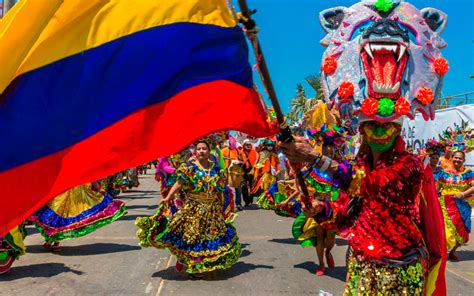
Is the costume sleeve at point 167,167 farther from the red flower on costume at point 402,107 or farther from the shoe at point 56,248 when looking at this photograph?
the red flower on costume at point 402,107

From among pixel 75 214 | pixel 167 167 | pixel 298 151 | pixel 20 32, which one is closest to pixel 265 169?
pixel 167 167

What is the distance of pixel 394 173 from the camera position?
3369 mm

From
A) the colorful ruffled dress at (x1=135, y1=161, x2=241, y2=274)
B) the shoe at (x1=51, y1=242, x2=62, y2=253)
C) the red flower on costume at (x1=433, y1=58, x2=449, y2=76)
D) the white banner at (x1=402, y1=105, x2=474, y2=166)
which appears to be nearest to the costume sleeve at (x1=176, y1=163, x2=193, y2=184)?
the colorful ruffled dress at (x1=135, y1=161, x2=241, y2=274)

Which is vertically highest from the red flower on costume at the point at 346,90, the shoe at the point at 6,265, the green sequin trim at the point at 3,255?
the red flower on costume at the point at 346,90

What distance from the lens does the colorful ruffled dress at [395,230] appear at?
132 inches

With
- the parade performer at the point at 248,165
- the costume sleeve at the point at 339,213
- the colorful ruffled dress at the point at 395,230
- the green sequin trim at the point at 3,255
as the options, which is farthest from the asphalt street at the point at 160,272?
the parade performer at the point at 248,165

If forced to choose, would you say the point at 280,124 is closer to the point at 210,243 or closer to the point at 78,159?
the point at 78,159

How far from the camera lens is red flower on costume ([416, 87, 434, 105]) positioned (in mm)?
3523

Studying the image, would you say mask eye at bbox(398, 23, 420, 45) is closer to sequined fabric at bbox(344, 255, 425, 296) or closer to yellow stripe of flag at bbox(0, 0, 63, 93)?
sequined fabric at bbox(344, 255, 425, 296)

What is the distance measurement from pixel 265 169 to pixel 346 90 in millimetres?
11101

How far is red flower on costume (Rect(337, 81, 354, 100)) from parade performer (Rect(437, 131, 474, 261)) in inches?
200

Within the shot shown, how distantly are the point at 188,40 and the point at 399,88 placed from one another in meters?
1.51

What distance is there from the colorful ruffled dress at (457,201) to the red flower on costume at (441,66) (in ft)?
15.9

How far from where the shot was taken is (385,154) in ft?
11.6
